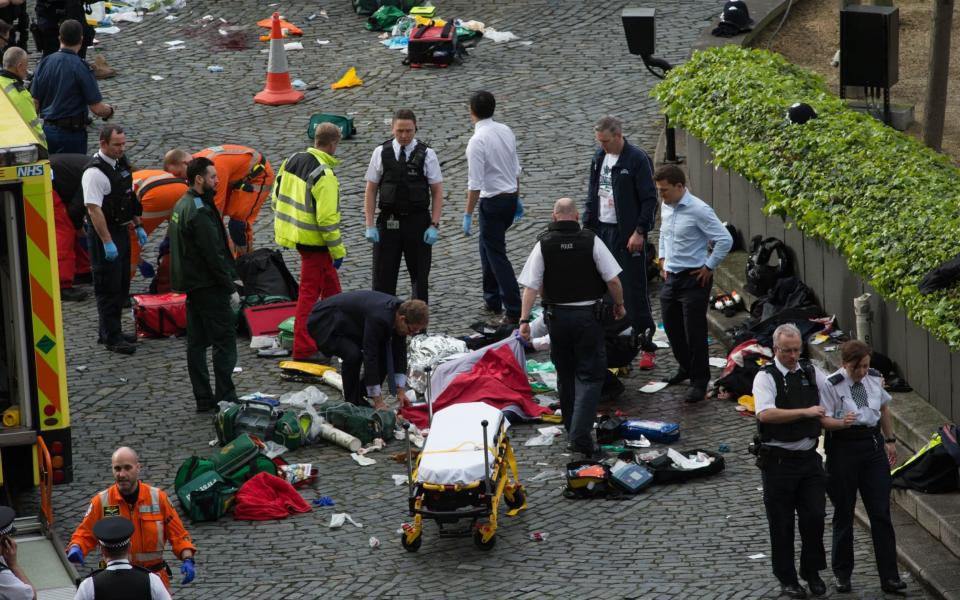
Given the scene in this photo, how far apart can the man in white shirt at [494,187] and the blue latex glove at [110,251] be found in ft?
9.82

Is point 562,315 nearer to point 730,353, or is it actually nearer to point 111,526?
point 730,353

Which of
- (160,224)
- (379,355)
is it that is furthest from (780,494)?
(160,224)

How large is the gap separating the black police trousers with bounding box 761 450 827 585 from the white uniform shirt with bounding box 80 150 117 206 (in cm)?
656

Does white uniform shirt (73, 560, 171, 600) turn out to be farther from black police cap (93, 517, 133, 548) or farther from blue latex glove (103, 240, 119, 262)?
blue latex glove (103, 240, 119, 262)

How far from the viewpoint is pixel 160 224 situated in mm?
15930

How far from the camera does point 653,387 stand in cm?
1291

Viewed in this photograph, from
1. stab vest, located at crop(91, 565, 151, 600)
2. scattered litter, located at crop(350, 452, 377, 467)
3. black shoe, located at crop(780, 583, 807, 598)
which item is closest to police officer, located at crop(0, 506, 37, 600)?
stab vest, located at crop(91, 565, 151, 600)

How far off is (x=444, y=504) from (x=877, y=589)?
2630 millimetres

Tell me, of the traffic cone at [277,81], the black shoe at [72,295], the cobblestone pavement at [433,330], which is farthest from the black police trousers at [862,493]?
the traffic cone at [277,81]

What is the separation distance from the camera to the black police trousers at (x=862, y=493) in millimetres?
9523

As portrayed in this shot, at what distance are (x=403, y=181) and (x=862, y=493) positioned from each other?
5.33m

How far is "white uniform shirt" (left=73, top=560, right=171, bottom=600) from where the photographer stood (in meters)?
7.82

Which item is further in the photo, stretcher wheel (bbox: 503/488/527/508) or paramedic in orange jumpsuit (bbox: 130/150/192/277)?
paramedic in orange jumpsuit (bbox: 130/150/192/277)

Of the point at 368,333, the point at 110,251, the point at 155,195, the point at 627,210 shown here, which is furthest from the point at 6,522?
the point at 155,195
